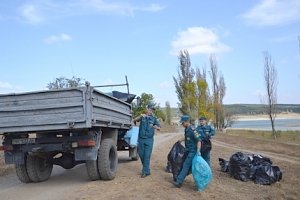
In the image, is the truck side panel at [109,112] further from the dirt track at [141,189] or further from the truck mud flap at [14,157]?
the truck mud flap at [14,157]

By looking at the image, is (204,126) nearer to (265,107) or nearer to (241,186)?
(241,186)

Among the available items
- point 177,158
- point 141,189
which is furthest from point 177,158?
point 141,189

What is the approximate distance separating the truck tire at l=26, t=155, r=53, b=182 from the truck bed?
1.29m

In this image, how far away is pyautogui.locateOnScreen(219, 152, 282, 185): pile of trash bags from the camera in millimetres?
10281

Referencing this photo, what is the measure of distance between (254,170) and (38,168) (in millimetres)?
5325

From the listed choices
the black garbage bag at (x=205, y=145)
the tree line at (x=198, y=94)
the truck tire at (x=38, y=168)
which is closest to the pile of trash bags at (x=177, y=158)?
the black garbage bag at (x=205, y=145)

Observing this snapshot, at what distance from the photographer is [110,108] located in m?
10.4

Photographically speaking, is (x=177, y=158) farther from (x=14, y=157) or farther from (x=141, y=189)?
(x=14, y=157)

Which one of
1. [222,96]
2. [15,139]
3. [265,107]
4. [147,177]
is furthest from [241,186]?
[222,96]

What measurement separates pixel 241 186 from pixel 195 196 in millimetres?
1859

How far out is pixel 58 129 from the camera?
29.9ft

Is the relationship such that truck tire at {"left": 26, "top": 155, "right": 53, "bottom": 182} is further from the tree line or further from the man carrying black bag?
the tree line

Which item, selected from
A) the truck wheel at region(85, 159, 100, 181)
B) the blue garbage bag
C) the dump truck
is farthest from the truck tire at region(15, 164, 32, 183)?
the blue garbage bag

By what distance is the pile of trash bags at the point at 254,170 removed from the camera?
10.3 meters
